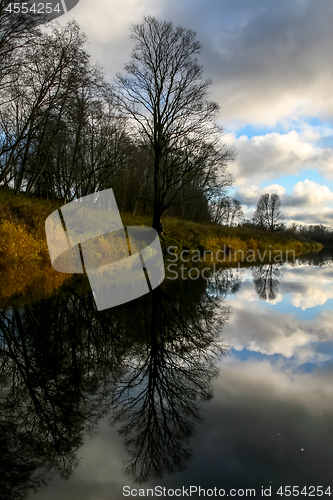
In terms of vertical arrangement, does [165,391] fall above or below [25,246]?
below

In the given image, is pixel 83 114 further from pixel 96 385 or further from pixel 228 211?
pixel 228 211

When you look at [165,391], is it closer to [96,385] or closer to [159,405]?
[159,405]

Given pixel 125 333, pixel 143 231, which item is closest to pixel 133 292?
pixel 125 333

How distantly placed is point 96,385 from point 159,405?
2.41ft

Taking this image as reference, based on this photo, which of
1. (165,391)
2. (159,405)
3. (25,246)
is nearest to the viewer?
(159,405)

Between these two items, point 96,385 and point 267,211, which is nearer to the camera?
point 96,385

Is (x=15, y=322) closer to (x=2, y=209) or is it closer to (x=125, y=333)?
(x=125, y=333)

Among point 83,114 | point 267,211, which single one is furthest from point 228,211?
point 83,114

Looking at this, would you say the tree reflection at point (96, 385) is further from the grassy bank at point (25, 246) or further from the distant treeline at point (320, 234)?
the distant treeline at point (320, 234)

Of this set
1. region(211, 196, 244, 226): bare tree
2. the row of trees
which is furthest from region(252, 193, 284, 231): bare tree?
the row of trees

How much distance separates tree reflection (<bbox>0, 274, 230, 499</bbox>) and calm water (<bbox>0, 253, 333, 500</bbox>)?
0.04ft

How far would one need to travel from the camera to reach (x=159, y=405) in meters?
3.01

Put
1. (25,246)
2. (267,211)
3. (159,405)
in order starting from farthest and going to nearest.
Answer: (267,211), (25,246), (159,405)

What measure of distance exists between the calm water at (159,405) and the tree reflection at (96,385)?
0.04ft
